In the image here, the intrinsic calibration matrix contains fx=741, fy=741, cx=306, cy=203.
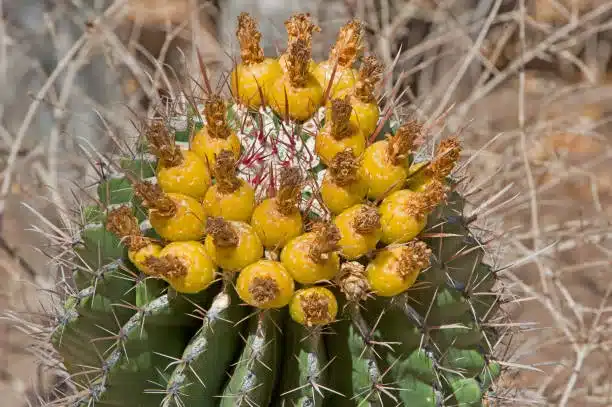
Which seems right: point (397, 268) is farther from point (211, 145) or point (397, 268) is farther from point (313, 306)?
point (211, 145)

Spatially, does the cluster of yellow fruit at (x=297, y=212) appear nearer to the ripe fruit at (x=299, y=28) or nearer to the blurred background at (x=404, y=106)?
the ripe fruit at (x=299, y=28)

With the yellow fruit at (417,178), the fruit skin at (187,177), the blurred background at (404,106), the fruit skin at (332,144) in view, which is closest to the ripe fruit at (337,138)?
the fruit skin at (332,144)

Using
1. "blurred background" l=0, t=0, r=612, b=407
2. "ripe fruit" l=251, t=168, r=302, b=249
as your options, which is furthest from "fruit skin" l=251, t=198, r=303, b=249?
"blurred background" l=0, t=0, r=612, b=407

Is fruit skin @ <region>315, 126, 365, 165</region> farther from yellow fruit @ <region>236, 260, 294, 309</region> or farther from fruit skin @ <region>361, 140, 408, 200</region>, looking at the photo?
yellow fruit @ <region>236, 260, 294, 309</region>

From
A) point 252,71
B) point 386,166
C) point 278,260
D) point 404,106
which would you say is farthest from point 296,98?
point 404,106

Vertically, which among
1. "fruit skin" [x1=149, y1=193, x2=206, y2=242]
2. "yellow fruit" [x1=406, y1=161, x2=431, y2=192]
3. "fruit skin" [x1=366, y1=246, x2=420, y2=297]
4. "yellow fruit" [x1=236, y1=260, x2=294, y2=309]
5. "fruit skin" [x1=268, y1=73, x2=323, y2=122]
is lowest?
"fruit skin" [x1=366, y1=246, x2=420, y2=297]

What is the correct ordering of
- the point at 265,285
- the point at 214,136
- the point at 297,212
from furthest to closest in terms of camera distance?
the point at 214,136 < the point at 297,212 < the point at 265,285

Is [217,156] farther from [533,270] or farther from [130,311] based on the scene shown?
[533,270]
